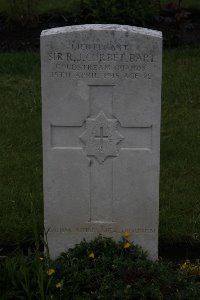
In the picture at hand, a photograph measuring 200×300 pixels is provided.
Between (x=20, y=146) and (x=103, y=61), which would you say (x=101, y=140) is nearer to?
(x=103, y=61)

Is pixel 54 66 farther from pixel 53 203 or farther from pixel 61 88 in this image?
pixel 53 203

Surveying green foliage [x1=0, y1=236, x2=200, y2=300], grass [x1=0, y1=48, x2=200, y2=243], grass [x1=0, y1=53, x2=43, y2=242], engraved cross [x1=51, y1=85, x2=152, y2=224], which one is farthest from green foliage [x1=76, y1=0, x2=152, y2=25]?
green foliage [x1=0, y1=236, x2=200, y2=300]

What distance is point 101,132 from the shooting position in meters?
4.64

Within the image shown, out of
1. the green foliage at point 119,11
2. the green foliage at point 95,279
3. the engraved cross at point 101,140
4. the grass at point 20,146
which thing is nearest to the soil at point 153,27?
the green foliage at point 119,11

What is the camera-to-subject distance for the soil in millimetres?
10180

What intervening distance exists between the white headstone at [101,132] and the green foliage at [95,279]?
0.24m

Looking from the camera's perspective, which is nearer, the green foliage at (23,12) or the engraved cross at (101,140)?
the engraved cross at (101,140)

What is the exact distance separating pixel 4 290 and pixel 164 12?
24.0 feet

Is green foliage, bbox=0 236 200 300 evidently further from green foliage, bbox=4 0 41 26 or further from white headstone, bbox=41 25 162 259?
green foliage, bbox=4 0 41 26

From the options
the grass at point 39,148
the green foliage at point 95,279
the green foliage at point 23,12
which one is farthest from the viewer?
the green foliage at point 23,12

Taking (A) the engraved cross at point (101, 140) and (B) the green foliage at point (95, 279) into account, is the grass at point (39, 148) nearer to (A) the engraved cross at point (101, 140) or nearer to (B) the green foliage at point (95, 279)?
(B) the green foliage at point (95, 279)

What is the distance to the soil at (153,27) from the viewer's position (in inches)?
401

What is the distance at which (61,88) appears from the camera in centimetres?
454

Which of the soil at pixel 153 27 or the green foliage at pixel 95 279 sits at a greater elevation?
the soil at pixel 153 27
